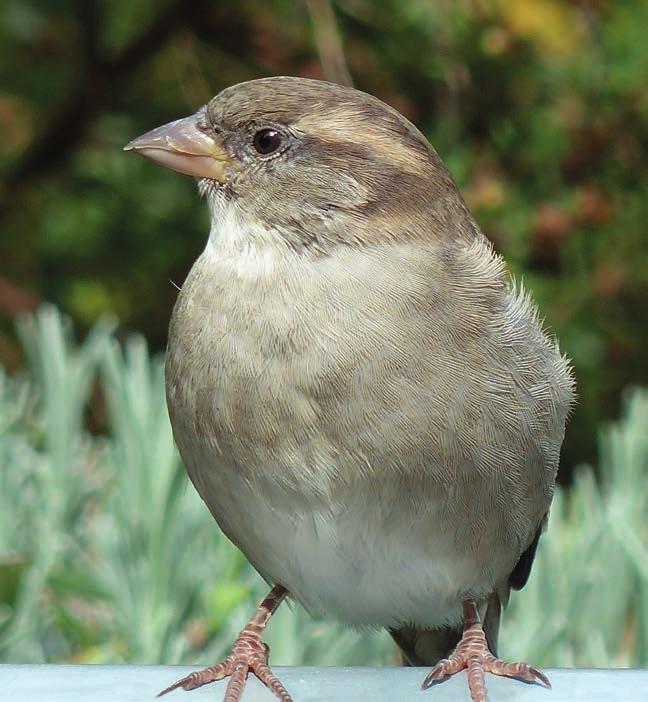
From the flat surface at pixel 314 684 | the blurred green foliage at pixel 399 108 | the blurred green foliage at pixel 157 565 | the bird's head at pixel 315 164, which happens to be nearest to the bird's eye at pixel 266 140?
the bird's head at pixel 315 164

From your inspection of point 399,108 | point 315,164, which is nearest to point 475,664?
point 315,164

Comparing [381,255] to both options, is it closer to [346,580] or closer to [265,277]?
[265,277]

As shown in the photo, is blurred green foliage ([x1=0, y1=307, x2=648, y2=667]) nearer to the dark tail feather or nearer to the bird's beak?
the dark tail feather

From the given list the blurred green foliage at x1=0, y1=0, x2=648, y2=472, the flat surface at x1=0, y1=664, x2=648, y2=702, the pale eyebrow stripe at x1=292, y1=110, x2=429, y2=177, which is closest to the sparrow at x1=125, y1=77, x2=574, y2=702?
the pale eyebrow stripe at x1=292, y1=110, x2=429, y2=177

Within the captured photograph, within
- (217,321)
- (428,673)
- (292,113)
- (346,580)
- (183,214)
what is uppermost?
(183,214)

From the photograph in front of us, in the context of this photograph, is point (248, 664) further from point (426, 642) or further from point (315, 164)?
point (315, 164)

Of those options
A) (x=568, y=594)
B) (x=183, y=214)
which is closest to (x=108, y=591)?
(x=568, y=594)

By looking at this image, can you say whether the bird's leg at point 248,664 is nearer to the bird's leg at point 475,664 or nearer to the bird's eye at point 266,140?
the bird's leg at point 475,664

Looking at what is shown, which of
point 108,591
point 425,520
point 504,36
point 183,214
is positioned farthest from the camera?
point 183,214
